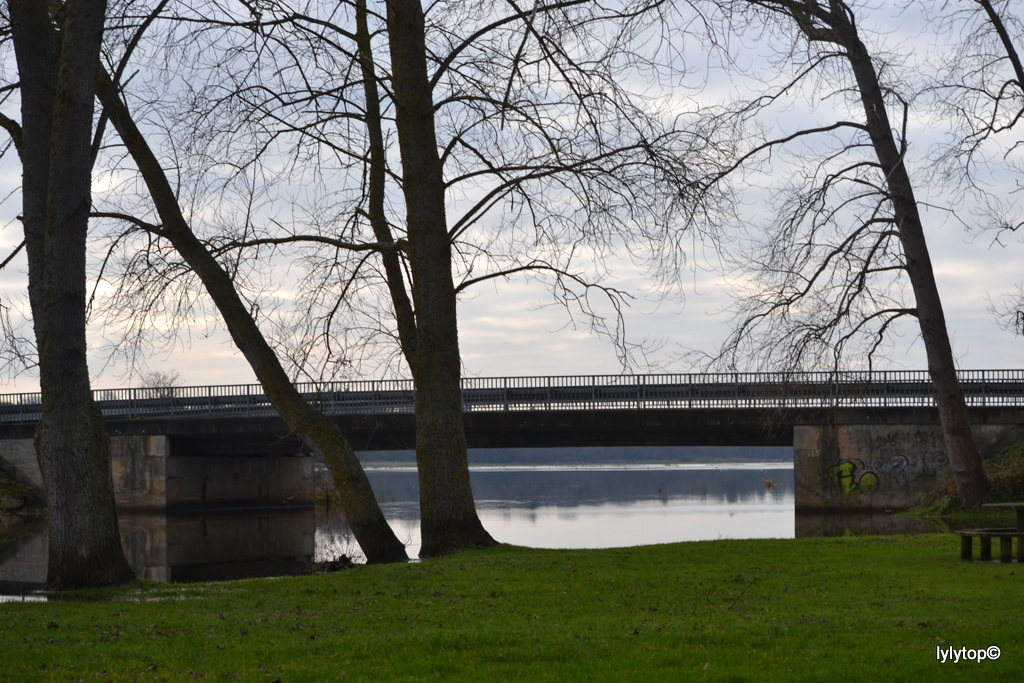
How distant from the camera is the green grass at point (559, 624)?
8.42m

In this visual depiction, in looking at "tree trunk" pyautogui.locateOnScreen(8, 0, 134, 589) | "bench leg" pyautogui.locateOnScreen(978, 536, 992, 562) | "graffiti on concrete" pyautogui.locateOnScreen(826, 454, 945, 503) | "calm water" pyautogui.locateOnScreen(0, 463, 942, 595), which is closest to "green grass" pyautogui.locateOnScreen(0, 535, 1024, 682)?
"bench leg" pyautogui.locateOnScreen(978, 536, 992, 562)

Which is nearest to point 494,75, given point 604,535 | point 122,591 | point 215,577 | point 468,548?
point 468,548

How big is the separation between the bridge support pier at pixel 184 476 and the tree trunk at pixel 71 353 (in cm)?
3536

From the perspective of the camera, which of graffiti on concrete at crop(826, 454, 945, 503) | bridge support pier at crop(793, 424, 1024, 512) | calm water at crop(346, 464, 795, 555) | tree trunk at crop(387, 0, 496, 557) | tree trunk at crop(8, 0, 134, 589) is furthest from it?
graffiti on concrete at crop(826, 454, 945, 503)

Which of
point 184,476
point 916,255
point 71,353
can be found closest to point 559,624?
point 71,353

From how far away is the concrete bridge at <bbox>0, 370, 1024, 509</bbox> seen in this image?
36.4 metres

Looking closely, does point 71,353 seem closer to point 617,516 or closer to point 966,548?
point 966,548

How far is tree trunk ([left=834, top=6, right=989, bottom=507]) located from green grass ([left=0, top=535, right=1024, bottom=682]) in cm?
1027

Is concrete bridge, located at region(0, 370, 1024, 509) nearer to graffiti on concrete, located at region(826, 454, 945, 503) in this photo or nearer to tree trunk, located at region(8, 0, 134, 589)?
graffiti on concrete, located at region(826, 454, 945, 503)

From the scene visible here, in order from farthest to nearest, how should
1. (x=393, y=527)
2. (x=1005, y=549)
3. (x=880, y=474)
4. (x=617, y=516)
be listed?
(x=617, y=516) < (x=393, y=527) < (x=880, y=474) < (x=1005, y=549)

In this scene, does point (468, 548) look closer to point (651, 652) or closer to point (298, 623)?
point (298, 623)

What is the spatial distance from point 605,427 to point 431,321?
23.0 m

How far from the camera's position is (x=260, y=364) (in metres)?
19.2

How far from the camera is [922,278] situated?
24.5 metres
